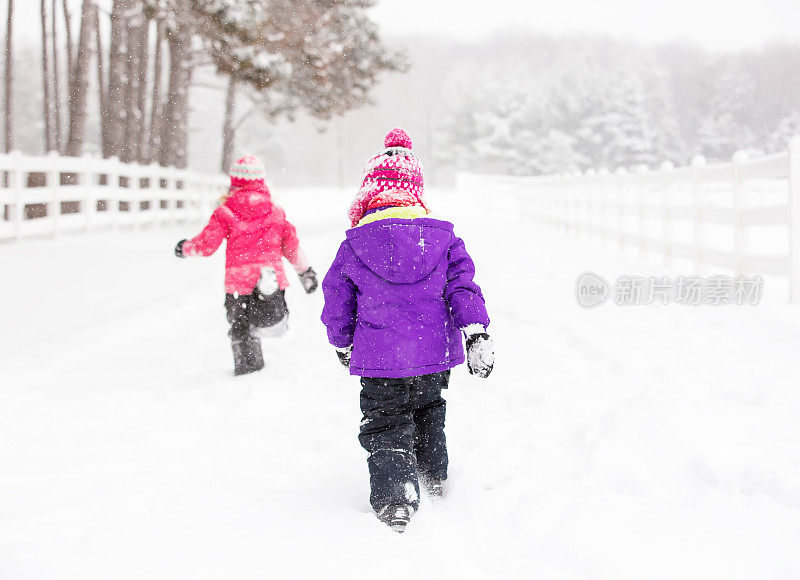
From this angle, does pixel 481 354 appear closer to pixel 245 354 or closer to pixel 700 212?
pixel 245 354

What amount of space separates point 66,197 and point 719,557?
10.2m

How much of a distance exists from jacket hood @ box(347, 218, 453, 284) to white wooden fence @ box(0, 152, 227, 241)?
7.10 metres

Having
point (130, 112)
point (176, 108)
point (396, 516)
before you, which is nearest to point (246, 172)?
point (396, 516)

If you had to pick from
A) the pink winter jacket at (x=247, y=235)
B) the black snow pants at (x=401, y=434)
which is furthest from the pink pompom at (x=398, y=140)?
the pink winter jacket at (x=247, y=235)

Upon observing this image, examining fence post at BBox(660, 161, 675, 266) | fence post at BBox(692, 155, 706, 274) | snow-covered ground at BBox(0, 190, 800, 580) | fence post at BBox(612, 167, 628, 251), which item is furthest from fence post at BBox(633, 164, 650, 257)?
snow-covered ground at BBox(0, 190, 800, 580)

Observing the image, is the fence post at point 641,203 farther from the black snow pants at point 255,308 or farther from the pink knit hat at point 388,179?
the pink knit hat at point 388,179

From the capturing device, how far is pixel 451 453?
353 cm

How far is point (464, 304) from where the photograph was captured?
2.88m

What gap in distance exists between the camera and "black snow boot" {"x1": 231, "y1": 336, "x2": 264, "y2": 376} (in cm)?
523

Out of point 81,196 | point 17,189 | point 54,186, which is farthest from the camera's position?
point 81,196

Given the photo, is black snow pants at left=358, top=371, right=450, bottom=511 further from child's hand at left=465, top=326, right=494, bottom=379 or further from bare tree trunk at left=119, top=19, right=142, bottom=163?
bare tree trunk at left=119, top=19, right=142, bottom=163

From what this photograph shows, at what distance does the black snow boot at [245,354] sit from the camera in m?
5.23

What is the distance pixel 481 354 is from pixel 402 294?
1.25 feet

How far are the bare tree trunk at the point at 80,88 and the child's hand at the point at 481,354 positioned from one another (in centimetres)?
1277
